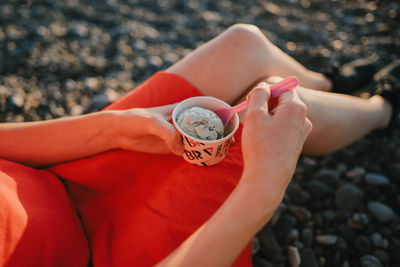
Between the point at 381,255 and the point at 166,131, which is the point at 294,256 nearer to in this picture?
the point at 381,255

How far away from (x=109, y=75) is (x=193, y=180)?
196cm

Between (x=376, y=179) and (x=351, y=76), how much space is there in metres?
1.01

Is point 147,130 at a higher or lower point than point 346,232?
higher

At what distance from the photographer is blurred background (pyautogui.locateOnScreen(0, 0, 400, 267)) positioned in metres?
1.84

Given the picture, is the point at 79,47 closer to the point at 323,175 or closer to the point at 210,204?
the point at 210,204

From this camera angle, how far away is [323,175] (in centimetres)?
212

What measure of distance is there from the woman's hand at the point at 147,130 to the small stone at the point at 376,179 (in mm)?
1615

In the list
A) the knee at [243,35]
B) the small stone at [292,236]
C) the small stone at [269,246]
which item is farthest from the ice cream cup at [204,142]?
the small stone at [292,236]

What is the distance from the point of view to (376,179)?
2053 mm

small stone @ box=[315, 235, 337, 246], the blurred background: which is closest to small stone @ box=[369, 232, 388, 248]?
the blurred background

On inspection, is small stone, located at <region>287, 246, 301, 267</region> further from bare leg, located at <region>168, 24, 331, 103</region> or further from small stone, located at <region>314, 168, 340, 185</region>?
bare leg, located at <region>168, 24, 331, 103</region>

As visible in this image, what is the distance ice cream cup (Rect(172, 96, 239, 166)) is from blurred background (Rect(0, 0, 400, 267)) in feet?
2.94

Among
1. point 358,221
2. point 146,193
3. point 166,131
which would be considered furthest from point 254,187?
point 358,221

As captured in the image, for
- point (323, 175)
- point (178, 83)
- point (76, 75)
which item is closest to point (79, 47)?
point (76, 75)
